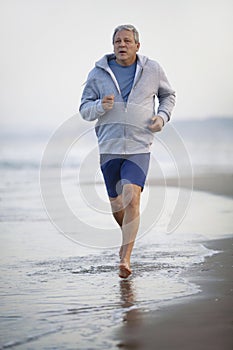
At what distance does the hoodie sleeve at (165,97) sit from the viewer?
4.79m

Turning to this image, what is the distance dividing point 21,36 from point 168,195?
994cm

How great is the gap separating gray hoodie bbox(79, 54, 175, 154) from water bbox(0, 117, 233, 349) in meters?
0.69

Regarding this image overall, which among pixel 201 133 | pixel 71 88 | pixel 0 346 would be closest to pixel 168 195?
pixel 0 346

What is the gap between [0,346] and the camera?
117 inches

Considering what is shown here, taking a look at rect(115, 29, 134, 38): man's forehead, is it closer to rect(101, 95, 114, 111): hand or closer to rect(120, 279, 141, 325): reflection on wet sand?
rect(101, 95, 114, 111): hand

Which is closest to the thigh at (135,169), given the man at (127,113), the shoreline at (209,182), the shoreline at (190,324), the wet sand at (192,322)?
the man at (127,113)

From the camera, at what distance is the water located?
326 centimetres

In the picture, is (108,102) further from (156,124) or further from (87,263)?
(87,263)

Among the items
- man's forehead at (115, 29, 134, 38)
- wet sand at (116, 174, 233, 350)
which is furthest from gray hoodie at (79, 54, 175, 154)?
wet sand at (116, 174, 233, 350)

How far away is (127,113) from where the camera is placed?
464 centimetres

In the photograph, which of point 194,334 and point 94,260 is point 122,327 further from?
point 94,260

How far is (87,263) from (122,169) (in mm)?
590

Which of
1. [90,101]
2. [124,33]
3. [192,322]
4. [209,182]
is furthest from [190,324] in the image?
[209,182]

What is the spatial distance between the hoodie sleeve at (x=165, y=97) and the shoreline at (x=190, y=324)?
107 cm
